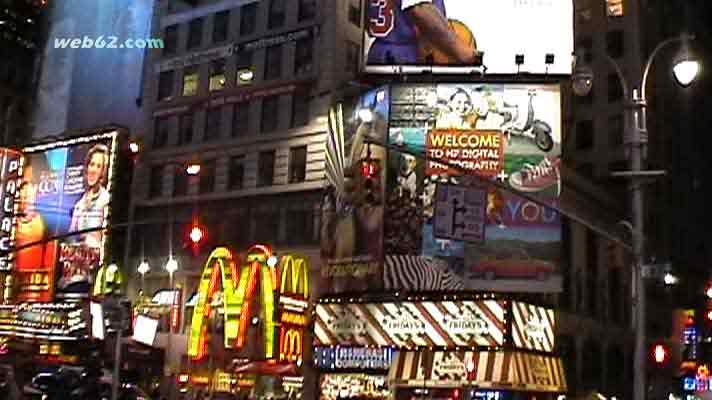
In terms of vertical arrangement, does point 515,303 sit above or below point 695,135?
below

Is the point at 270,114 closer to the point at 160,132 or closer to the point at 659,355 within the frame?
the point at 160,132

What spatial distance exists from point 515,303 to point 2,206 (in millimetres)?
34773

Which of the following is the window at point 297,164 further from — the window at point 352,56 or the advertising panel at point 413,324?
the advertising panel at point 413,324

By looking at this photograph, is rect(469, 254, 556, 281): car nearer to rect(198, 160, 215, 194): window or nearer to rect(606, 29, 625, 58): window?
rect(198, 160, 215, 194): window

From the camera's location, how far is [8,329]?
173 feet

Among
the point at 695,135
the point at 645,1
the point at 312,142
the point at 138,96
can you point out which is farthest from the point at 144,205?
the point at 695,135

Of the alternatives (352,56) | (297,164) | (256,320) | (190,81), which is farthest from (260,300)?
(190,81)

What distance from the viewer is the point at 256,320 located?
1681 inches

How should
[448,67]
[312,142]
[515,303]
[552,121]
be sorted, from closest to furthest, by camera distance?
[515,303] < [552,121] < [448,67] < [312,142]

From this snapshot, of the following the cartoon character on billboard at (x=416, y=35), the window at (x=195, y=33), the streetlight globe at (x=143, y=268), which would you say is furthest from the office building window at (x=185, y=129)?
the cartoon character on billboard at (x=416, y=35)

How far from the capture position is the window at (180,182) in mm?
53562

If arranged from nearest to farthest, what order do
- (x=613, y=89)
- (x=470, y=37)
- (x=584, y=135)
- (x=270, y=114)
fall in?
(x=470, y=37) < (x=270, y=114) < (x=613, y=89) < (x=584, y=135)

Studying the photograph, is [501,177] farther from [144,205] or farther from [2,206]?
[2,206]

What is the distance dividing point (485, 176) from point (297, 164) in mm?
13006
